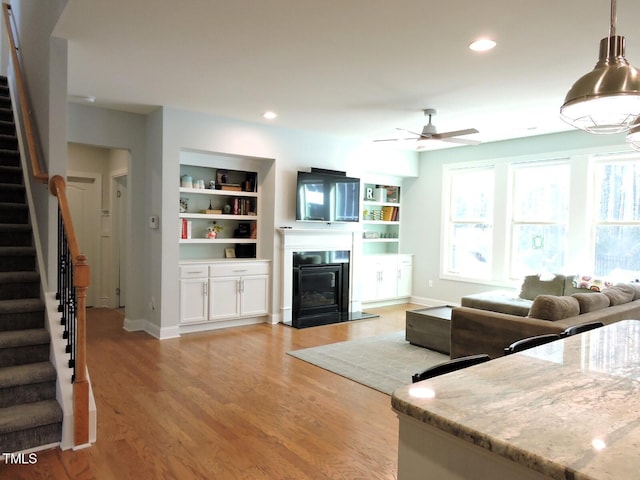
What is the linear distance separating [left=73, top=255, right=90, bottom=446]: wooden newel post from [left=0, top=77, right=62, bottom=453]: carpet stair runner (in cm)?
13

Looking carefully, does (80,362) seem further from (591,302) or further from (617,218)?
(617,218)

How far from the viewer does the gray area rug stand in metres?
4.04

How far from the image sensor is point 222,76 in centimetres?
405

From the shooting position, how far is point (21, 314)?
3.13 m

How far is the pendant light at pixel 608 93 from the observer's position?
154 centimetres

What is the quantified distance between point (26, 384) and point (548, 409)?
2946 mm

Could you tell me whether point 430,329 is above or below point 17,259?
below

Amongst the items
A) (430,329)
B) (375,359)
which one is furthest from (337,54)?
(430,329)

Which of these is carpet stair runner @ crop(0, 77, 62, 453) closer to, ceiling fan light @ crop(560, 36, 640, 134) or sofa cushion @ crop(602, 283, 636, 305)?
ceiling fan light @ crop(560, 36, 640, 134)

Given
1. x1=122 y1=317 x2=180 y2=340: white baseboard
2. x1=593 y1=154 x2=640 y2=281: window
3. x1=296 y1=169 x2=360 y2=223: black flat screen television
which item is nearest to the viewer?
x1=122 y1=317 x2=180 y2=340: white baseboard

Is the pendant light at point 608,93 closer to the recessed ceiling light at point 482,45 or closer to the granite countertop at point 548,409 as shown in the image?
the granite countertop at point 548,409

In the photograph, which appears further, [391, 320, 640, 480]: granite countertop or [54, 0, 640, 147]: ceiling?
[54, 0, 640, 147]: ceiling

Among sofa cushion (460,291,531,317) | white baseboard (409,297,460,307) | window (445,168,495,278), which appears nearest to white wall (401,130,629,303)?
white baseboard (409,297,460,307)

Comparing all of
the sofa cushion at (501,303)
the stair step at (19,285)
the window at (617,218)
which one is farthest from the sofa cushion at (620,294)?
the stair step at (19,285)
